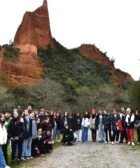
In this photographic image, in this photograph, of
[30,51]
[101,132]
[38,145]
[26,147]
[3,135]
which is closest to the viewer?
[3,135]

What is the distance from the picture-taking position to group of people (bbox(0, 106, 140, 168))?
13.8 metres

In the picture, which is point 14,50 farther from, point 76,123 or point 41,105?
point 76,123

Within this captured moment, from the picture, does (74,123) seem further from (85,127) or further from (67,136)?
(67,136)

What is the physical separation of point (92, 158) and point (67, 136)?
5281mm

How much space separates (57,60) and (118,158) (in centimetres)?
6886

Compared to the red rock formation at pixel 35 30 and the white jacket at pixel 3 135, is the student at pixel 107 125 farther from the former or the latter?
the red rock formation at pixel 35 30

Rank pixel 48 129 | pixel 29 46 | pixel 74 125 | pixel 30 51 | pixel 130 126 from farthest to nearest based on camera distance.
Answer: pixel 29 46 < pixel 30 51 < pixel 74 125 < pixel 130 126 < pixel 48 129

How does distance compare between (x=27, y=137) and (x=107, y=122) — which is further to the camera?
(x=107, y=122)

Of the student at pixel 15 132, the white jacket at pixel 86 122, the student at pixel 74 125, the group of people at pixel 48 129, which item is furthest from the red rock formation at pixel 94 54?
the student at pixel 15 132

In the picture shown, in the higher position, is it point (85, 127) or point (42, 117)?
point (42, 117)

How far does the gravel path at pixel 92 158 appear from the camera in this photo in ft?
42.5

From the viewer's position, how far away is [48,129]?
17.7 m

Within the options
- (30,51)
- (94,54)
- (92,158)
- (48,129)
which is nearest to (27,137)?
(92,158)

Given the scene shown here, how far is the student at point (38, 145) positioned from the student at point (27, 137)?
0.55m
